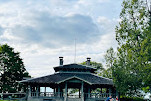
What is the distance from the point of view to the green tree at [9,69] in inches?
1768

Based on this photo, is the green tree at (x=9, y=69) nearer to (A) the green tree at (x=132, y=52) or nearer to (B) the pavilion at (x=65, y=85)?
(B) the pavilion at (x=65, y=85)

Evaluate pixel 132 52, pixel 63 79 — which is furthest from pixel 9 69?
pixel 132 52

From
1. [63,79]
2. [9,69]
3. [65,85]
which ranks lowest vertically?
[65,85]

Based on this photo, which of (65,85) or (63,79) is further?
(63,79)

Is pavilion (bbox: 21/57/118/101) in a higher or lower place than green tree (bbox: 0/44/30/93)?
lower

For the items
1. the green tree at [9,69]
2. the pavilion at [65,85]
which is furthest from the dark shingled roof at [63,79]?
the green tree at [9,69]

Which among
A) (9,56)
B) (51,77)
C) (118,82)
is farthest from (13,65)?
(118,82)

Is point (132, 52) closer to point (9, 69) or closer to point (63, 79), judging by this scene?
point (63, 79)

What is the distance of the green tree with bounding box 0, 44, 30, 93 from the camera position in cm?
4490

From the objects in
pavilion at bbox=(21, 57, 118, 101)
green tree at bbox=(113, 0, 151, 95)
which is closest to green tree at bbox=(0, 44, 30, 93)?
pavilion at bbox=(21, 57, 118, 101)

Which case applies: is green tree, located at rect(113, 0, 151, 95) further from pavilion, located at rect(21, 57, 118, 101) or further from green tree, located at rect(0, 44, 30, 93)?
green tree, located at rect(0, 44, 30, 93)

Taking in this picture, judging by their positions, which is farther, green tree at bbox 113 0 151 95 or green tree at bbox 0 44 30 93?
green tree at bbox 0 44 30 93

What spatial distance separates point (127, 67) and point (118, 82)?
224cm

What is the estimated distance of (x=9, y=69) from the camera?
1781 inches
